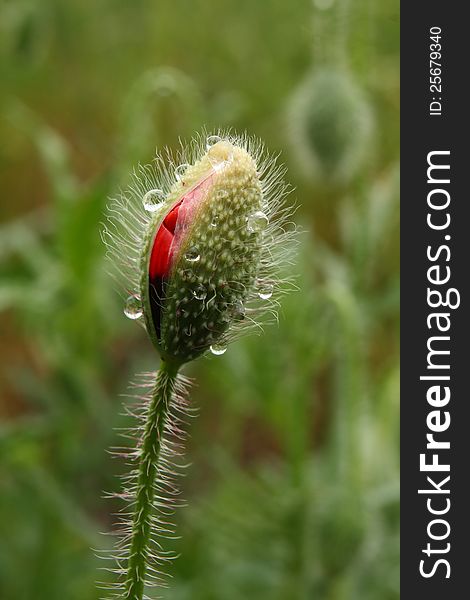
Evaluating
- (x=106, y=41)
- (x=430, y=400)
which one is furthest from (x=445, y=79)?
(x=106, y=41)

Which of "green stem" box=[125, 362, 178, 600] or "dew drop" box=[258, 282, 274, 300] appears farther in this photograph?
"dew drop" box=[258, 282, 274, 300]

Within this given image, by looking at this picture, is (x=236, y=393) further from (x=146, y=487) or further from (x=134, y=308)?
(x=146, y=487)

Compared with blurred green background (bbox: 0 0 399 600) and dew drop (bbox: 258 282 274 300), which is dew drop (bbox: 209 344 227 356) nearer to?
dew drop (bbox: 258 282 274 300)

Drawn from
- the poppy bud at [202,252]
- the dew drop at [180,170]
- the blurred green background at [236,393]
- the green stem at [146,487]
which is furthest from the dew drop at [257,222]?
the blurred green background at [236,393]

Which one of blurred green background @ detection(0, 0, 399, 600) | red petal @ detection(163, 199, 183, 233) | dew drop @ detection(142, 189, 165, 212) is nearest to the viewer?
red petal @ detection(163, 199, 183, 233)

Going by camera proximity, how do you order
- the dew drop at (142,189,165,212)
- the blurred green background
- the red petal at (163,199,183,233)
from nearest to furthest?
the red petal at (163,199,183,233)
the dew drop at (142,189,165,212)
the blurred green background

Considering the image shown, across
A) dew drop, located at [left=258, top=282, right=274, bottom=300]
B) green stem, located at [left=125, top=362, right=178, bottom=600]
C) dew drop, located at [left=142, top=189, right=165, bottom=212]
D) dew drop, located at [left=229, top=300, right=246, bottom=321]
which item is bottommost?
green stem, located at [left=125, top=362, right=178, bottom=600]

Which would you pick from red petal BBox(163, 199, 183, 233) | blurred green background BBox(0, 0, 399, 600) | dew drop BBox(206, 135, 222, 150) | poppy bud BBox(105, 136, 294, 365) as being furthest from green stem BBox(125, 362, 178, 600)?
blurred green background BBox(0, 0, 399, 600)

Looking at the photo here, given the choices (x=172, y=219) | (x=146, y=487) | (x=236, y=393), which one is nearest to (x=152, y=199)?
(x=172, y=219)
